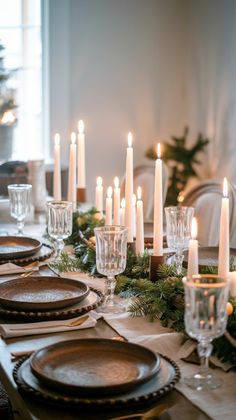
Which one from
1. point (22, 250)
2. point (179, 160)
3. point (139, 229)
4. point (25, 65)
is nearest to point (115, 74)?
point (25, 65)

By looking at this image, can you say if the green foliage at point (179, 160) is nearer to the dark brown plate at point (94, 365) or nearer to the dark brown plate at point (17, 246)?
the dark brown plate at point (17, 246)

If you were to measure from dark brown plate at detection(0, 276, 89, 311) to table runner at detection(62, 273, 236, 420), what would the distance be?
3.9 inches

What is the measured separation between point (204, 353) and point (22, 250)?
3.92 feet

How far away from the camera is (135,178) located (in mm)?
3967

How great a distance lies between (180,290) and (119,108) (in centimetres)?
328

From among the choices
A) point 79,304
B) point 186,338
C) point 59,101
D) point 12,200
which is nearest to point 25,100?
point 59,101

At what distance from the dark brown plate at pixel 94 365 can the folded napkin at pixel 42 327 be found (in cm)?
19

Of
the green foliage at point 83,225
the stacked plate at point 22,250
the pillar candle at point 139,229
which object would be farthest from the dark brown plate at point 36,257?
the pillar candle at point 139,229

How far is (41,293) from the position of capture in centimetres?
198

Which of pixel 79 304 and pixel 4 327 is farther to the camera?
pixel 79 304

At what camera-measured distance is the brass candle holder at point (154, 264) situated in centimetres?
199

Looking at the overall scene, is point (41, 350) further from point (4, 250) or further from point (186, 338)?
point (4, 250)

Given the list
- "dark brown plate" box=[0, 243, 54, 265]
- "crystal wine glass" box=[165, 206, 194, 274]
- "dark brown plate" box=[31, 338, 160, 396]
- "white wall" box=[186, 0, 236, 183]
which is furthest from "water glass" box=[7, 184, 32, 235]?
"white wall" box=[186, 0, 236, 183]

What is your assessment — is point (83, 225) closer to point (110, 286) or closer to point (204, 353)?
point (110, 286)
